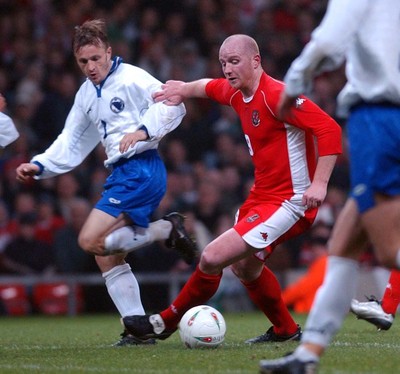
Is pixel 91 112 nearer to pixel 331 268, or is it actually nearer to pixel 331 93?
pixel 331 268

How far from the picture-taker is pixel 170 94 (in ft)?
24.4

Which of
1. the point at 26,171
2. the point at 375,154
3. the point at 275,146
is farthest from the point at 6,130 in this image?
the point at 375,154

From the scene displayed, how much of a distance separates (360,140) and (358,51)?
0.43 m

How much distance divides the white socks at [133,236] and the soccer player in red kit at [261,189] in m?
0.47

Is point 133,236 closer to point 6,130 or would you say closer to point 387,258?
point 6,130

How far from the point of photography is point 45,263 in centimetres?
1331

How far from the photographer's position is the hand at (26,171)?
7375 millimetres

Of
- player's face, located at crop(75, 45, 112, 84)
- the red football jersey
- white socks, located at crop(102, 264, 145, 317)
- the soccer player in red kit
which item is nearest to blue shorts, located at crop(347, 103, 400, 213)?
the soccer player in red kit

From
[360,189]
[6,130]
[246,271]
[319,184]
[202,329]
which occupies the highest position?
[6,130]

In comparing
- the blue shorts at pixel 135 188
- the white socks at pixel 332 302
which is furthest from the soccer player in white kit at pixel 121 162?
the white socks at pixel 332 302

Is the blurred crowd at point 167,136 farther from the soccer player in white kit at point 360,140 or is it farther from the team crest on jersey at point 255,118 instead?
the soccer player in white kit at point 360,140

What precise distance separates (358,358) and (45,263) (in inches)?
307

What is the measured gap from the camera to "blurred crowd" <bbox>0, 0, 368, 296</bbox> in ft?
43.7

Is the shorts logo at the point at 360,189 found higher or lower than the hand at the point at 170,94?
lower
